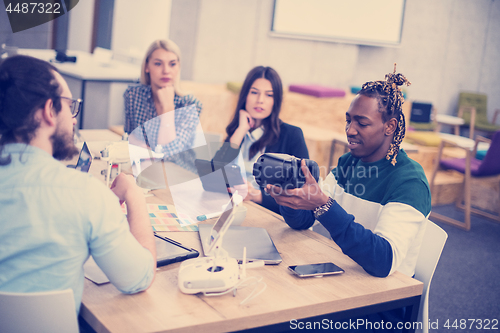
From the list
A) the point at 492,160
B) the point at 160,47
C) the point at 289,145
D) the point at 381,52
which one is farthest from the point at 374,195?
the point at 381,52

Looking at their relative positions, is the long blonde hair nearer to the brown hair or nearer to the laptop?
the brown hair

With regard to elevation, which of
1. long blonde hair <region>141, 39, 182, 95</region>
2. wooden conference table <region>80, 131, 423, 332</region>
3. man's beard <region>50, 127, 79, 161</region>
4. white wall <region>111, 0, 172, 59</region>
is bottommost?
wooden conference table <region>80, 131, 423, 332</region>

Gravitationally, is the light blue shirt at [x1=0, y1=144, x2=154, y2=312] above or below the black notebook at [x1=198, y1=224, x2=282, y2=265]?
above

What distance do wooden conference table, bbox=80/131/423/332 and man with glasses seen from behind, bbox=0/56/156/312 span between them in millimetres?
82

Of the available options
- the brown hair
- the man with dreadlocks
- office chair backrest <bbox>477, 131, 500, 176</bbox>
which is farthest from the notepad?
office chair backrest <bbox>477, 131, 500, 176</bbox>

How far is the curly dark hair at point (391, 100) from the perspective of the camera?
1.49m

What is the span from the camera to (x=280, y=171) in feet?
4.11

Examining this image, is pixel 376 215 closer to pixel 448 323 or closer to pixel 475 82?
pixel 448 323

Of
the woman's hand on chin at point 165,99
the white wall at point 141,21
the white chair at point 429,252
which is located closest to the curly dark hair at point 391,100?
the white chair at point 429,252

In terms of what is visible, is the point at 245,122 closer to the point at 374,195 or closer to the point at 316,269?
the point at 374,195

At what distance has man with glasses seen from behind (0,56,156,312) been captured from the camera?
2.81 feet

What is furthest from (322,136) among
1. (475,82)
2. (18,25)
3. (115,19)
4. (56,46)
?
(475,82)

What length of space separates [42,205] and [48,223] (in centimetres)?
4

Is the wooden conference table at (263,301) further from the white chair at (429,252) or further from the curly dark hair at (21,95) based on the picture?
the curly dark hair at (21,95)
